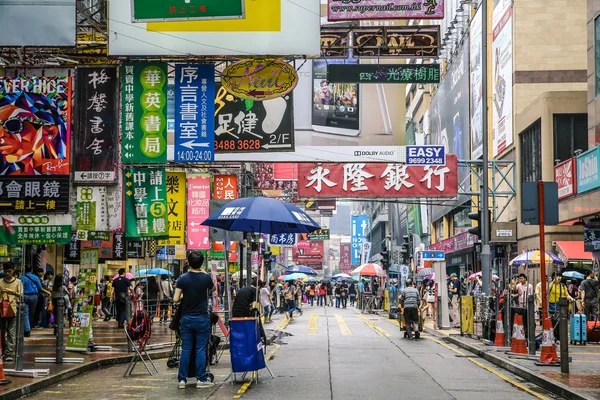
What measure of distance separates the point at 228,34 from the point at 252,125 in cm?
1158

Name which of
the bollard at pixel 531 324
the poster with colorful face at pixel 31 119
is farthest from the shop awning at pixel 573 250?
the poster with colorful face at pixel 31 119

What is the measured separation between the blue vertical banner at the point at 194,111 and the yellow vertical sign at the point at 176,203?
10453 mm

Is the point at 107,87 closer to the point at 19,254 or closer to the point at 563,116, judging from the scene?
the point at 19,254

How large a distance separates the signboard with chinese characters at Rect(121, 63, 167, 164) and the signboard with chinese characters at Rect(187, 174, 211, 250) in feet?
39.5

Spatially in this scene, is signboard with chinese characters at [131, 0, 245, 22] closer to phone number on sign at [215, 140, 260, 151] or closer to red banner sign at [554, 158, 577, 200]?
phone number on sign at [215, 140, 260, 151]

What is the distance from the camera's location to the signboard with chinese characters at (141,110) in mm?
19891

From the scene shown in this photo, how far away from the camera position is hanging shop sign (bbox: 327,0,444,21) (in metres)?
19.0

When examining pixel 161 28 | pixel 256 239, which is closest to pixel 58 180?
pixel 161 28

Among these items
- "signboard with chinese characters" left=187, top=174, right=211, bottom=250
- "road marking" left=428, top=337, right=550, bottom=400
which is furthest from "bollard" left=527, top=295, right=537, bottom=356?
"signboard with chinese characters" left=187, top=174, right=211, bottom=250

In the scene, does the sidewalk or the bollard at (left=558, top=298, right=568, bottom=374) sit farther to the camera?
the bollard at (left=558, top=298, right=568, bottom=374)

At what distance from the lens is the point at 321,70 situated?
1441 inches

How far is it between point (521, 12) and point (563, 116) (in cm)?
745

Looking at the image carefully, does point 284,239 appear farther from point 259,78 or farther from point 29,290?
point 259,78

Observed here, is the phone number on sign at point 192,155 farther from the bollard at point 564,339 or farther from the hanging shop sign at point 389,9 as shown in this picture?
the bollard at point 564,339
